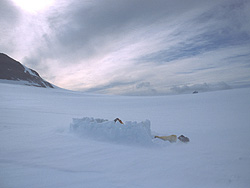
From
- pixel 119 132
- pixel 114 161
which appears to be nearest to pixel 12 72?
pixel 119 132

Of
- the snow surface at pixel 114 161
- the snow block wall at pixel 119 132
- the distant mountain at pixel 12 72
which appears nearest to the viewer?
the snow surface at pixel 114 161

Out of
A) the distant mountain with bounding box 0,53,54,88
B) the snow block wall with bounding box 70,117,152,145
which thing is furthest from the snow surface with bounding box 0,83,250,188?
the distant mountain with bounding box 0,53,54,88

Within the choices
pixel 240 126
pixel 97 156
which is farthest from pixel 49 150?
pixel 240 126

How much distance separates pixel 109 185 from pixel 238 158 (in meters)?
2.68

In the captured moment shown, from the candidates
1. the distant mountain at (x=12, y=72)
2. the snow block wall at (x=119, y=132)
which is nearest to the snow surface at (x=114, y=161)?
the snow block wall at (x=119, y=132)

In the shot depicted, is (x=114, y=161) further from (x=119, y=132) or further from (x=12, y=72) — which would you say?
(x=12, y=72)

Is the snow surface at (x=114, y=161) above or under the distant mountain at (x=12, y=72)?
under

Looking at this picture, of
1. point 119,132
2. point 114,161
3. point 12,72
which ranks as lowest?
point 114,161

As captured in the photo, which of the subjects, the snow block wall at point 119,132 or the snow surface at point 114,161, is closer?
the snow surface at point 114,161

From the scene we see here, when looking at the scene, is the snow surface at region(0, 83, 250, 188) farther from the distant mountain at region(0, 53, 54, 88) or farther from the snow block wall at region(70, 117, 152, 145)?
the distant mountain at region(0, 53, 54, 88)

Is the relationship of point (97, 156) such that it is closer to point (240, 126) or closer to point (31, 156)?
point (31, 156)

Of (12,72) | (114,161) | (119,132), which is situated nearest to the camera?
(114,161)

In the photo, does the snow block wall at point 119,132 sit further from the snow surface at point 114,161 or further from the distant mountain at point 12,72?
the distant mountain at point 12,72

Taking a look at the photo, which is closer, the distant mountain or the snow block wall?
the snow block wall
